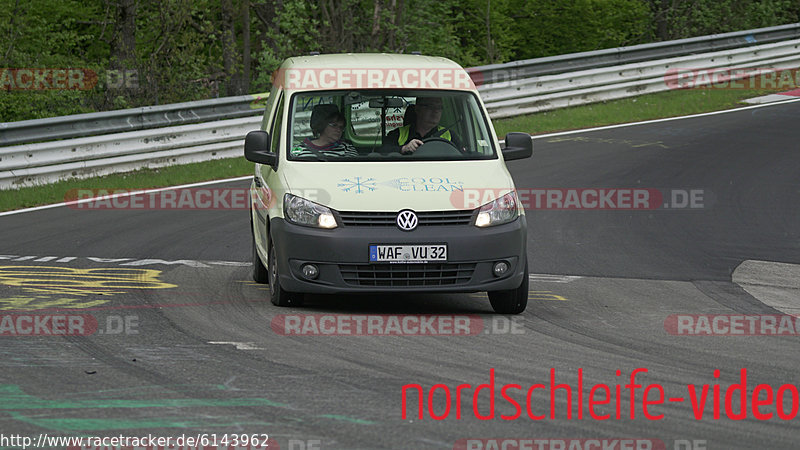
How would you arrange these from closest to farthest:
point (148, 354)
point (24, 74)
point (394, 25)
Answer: point (148, 354), point (24, 74), point (394, 25)

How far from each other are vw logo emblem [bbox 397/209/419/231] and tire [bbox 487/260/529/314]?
874 millimetres

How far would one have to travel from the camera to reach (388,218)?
8.46 meters

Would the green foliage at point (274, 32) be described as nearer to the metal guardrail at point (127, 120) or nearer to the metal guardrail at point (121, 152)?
the metal guardrail at point (127, 120)

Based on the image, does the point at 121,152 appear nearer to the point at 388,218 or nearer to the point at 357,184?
the point at 357,184

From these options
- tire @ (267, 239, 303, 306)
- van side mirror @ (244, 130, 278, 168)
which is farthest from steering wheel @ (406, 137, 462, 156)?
tire @ (267, 239, 303, 306)

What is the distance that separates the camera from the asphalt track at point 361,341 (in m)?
5.64

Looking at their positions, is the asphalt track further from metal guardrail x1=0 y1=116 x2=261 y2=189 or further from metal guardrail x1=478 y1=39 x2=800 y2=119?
metal guardrail x1=478 y1=39 x2=800 y2=119

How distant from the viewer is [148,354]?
718 cm

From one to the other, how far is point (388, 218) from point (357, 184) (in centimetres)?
43

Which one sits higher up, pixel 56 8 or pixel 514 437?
pixel 56 8

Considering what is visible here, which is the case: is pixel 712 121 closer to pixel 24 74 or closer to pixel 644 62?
pixel 644 62

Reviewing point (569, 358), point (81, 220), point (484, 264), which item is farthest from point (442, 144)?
point (81, 220)

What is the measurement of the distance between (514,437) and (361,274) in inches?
127

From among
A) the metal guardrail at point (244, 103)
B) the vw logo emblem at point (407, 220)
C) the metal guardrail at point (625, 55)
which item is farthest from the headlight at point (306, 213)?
the metal guardrail at point (625, 55)
